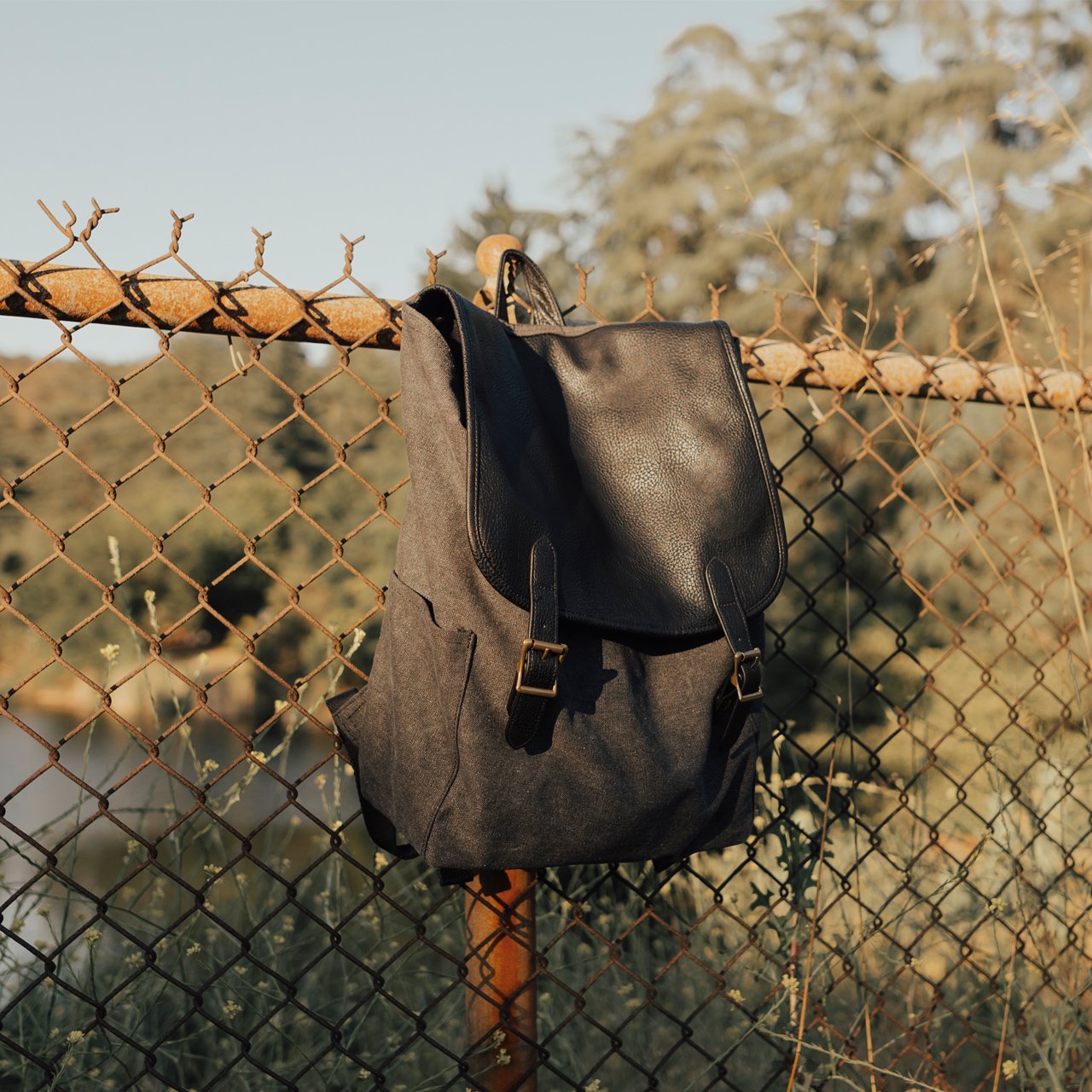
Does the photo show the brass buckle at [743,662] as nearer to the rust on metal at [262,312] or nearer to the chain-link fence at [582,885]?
the chain-link fence at [582,885]

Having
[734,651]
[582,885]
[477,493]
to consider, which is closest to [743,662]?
[734,651]

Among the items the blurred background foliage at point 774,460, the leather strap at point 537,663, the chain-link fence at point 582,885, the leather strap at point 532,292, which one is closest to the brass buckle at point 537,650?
the leather strap at point 537,663

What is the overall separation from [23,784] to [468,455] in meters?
0.68

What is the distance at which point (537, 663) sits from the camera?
1.10 m

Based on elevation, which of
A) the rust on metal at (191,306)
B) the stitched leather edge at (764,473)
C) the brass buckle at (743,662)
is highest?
the rust on metal at (191,306)

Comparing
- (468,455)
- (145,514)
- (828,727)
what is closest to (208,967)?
(468,455)

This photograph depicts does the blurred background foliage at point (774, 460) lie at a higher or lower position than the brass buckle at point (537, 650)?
lower

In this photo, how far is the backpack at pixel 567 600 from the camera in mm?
1117

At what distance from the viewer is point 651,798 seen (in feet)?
3.87

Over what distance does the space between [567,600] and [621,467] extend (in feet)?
0.67

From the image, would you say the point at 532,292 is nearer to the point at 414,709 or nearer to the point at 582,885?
the point at 414,709

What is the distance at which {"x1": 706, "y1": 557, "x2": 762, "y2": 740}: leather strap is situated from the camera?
3.99 ft

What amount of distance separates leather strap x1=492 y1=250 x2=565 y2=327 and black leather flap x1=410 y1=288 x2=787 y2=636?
0.07 metres

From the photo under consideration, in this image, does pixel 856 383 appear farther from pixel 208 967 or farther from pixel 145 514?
pixel 145 514
